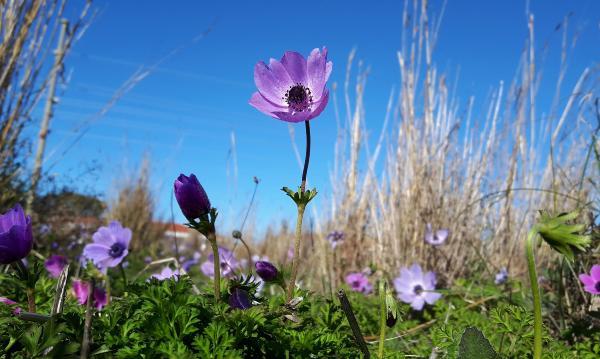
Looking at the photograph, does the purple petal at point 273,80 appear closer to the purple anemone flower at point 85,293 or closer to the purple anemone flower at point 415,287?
the purple anemone flower at point 85,293

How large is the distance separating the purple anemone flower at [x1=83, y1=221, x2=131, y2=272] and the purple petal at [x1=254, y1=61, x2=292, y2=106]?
38.2 inches

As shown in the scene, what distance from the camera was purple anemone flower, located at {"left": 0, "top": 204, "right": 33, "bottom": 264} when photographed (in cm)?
105

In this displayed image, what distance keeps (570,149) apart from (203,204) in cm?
383

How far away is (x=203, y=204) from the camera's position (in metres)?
1.03

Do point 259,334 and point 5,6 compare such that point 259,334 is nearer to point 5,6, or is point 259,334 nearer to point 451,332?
point 451,332

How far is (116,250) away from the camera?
1.92 metres

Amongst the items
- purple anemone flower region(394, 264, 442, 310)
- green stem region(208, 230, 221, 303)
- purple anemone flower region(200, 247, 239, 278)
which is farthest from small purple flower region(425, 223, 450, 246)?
green stem region(208, 230, 221, 303)

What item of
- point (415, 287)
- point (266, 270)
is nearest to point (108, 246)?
point (266, 270)

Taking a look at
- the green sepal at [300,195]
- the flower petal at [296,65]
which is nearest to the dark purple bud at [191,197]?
the green sepal at [300,195]

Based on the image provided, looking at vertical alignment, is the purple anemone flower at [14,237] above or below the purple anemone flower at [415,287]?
above

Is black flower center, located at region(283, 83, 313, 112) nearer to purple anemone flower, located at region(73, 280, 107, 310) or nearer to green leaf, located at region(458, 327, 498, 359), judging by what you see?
green leaf, located at region(458, 327, 498, 359)

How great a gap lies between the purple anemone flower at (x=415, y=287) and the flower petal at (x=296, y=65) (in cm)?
186

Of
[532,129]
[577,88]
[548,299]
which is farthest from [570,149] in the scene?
[548,299]

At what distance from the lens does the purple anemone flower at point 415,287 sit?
2795mm
